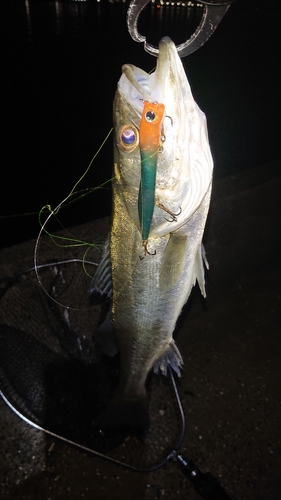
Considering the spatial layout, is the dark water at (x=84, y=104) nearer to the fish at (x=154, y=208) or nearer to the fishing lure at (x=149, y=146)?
the fish at (x=154, y=208)

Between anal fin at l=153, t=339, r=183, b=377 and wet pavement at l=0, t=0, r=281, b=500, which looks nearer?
anal fin at l=153, t=339, r=183, b=377

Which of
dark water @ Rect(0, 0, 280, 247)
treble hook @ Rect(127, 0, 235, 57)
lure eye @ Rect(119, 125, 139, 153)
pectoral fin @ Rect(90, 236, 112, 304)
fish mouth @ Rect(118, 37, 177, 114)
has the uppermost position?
treble hook @ Rect(127, 0, 235, 57)

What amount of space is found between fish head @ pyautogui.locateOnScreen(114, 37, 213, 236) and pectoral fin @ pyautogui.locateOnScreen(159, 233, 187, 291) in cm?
11

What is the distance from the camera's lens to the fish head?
151 centimetres

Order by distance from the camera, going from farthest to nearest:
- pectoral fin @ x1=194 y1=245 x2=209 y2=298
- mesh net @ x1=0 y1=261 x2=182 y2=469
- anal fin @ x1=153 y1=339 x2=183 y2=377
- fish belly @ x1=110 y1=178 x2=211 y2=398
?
1. mesh net @ x1=0 y1=261 x2=182 y2=469
2. anal fin @ x1=153 y1=339 x2=183 y2=377
3. pectoral fin @ x1=194 y1=245 x2=209 y2=298
4. fish belly @ x1=110 y1=178 x2=211 y2=398

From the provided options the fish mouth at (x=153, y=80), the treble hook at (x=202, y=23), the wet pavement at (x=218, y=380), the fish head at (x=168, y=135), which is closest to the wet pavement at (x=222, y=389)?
the wet pavement at (x=218, y=380)

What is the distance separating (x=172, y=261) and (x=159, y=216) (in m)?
0.27

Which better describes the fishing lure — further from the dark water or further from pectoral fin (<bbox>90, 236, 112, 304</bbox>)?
the dark water

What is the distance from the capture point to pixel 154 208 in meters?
1.77

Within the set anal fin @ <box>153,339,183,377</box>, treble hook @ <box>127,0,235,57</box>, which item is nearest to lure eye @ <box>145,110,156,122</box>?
treble hook @ <box>127,0,235,57</box>

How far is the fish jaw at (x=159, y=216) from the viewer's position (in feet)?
5.12

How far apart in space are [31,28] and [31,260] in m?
26.4

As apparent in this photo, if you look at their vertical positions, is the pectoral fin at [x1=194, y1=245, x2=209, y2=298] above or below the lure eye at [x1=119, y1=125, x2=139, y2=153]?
below

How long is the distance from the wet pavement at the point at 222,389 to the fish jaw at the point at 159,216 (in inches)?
30.4
